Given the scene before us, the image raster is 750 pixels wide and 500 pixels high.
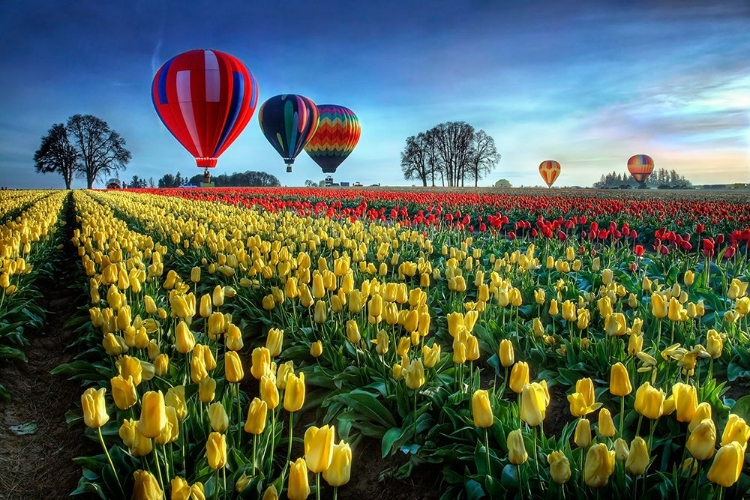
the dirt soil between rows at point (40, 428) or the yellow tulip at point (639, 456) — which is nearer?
the yellow tulip at point (639, 456)

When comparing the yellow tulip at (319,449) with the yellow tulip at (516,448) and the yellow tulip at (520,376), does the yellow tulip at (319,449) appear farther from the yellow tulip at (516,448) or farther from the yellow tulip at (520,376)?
the yellow tulip at (520,376)

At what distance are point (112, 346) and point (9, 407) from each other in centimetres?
183

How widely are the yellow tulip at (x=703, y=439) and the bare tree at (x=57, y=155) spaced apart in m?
79.7

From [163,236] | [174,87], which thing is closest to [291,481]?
[163,236]

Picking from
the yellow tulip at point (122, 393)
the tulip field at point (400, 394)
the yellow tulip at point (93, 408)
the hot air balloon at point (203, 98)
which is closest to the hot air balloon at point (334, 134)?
the hot air balloon at point (203, 98)

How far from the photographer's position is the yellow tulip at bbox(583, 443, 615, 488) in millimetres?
1788

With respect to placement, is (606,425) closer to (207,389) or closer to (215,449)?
(215,449)

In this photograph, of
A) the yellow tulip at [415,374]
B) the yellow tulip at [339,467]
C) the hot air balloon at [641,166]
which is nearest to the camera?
the yellow tulip at [339,467]

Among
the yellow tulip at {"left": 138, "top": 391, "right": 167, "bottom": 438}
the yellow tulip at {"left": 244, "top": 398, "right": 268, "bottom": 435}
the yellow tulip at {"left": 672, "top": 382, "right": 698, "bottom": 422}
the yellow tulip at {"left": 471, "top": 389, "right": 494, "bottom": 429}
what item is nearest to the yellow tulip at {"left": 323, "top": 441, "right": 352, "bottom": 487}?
the yellow tulip at {"left": 244, "top": 398, "right": 268, "bottom": 435}

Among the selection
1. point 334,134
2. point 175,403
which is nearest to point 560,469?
point 175,403

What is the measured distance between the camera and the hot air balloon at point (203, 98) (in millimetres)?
21781

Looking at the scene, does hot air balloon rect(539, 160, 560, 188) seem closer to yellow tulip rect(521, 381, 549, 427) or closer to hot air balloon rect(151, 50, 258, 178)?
hot air balloon rect(151, 50, 258, 178)

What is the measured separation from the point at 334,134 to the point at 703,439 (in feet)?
148

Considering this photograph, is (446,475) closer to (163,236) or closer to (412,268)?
(412,268)
